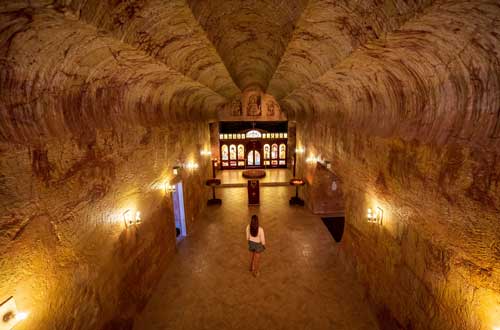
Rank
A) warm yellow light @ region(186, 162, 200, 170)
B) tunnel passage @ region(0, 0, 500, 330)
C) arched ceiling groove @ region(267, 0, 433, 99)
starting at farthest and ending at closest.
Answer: warm yellow light @ region(186, 162, 200, 170), tunnel passage @ region(0, 0, 500, 330), arched ceiling groove @ region(267, 0, 433, 99)

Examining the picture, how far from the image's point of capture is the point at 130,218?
463 cm

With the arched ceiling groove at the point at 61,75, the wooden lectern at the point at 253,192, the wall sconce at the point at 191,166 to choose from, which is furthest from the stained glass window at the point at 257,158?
the arched ceiling groove at the point at 61,75

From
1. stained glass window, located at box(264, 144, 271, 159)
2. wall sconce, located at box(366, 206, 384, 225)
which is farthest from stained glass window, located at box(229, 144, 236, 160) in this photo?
wall sconce, located at box(366, 206, 384, 225)

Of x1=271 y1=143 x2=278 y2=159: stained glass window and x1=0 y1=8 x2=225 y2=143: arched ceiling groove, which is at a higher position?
x1=0 y1=8 x2=225 y2=143: arched ceiling groove

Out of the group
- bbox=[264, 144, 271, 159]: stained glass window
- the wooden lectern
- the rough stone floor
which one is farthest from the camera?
bbox=[264, 144, 271, 159]: stained glass window

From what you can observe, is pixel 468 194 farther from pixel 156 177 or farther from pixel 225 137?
pixel 225 137

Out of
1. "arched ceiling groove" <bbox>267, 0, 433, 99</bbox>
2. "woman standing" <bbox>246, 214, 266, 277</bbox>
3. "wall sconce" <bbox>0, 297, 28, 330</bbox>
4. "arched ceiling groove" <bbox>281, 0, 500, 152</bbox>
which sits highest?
"arched ceiling groove" <bbox>267, 0, 433, 99</bbox>

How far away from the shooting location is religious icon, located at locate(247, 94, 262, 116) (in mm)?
16031

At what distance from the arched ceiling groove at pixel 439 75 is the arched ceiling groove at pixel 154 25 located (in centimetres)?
226

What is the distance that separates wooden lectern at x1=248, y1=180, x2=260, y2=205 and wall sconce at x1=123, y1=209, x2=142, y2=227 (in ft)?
20.9

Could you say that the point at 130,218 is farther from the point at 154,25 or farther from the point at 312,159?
the point at 312,159

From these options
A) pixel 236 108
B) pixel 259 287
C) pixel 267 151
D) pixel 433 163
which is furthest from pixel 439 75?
pixel 267 151

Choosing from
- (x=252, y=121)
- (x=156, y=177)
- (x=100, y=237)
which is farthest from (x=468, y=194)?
(x=252, y=121)

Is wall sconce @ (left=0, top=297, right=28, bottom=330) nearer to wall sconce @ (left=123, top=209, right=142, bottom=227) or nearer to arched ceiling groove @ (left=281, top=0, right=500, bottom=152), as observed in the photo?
wall sconce @ (left=123, top=209, right=142, bottom=227)
